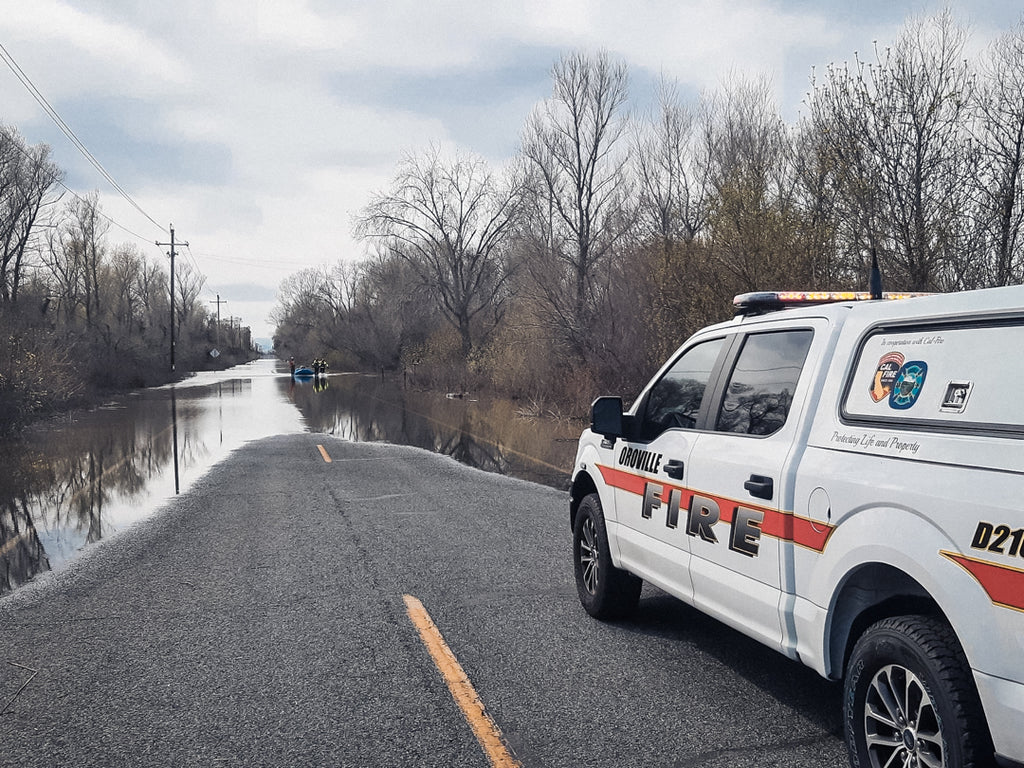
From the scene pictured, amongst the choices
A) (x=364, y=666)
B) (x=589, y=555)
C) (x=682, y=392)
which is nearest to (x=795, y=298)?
(x=682, y=392)

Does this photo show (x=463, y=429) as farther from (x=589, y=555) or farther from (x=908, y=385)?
(x=908, y=385)

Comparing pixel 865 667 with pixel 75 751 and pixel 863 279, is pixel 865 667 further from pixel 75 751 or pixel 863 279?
pixel 863 279

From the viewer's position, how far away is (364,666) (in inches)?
188

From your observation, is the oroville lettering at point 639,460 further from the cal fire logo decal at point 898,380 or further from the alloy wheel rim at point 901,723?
the alloy wheel rim at point 901,723

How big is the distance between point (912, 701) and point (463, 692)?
2210 millimetres

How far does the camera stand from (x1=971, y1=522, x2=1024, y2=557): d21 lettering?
2510 mm

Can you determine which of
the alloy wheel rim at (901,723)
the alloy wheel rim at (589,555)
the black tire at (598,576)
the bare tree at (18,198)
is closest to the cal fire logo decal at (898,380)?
the alloy wheel rim at (901,723)

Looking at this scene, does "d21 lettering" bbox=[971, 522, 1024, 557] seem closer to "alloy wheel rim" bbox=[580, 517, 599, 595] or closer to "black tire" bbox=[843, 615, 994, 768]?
"black tire" bbox=[843, 615, 994, 768]

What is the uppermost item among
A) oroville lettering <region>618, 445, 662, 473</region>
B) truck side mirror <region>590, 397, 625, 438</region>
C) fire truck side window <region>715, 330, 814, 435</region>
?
fire truck side window <region>715, 330, 814, 435</region>

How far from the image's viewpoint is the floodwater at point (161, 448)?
9.02 metres

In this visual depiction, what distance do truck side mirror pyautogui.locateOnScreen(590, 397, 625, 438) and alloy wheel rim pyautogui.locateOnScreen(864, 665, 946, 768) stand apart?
91.8 inches

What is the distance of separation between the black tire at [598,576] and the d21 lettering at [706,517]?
64cm

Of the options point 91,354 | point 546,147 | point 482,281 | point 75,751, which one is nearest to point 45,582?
point 75,751

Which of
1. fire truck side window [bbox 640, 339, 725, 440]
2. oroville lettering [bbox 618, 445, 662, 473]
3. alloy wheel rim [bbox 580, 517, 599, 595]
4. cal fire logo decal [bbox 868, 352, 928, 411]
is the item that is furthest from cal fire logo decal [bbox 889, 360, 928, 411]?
alloy wheel rim [bbox 580, 517, 599, 595]
